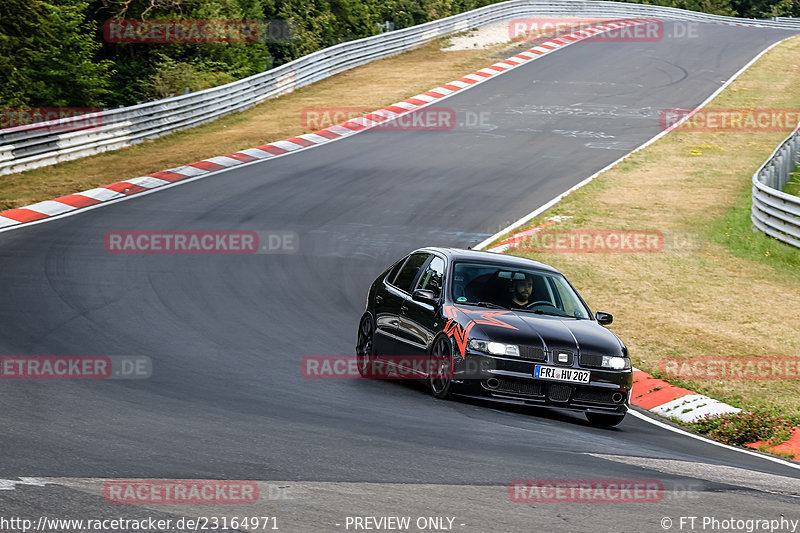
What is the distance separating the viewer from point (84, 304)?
13.7 m

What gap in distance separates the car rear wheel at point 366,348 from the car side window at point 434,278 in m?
0.78

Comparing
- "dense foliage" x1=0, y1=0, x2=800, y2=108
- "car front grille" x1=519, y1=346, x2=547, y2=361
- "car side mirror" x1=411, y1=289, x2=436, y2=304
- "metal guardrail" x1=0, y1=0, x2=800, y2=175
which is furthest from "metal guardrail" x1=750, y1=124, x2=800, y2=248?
"dense foliage" x1=0, y1=0, x2=800, y2=108

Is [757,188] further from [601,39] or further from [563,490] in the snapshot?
[601,39]

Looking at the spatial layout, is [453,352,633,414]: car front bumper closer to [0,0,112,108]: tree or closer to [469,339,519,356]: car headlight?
[469,339,519,356]: car headlight

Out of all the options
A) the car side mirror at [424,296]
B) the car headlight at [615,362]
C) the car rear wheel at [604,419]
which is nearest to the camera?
the car headlight at [615,362]

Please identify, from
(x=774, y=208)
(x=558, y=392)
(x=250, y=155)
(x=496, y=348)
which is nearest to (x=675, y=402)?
(x=558, y=392)

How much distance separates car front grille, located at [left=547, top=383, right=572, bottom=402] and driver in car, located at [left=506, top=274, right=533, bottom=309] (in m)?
1.23

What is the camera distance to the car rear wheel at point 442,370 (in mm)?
9945

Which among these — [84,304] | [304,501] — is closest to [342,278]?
[84,304]

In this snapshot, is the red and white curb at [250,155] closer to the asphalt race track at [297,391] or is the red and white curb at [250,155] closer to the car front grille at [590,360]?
the asphalt race track at [297,391]

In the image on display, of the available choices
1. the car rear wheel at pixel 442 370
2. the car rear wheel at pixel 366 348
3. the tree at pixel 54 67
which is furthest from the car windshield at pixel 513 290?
the tree at pixel 54 67

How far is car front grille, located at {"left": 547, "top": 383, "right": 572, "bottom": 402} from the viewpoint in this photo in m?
9.75

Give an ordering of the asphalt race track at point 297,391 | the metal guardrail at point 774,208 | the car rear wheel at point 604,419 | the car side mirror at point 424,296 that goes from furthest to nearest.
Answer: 1. the metal guardrail at point 774,208
2. the car side mirror at point 424,296
3. the car rear wheel at point 604,419
4. the asphalt race track at point 297,391

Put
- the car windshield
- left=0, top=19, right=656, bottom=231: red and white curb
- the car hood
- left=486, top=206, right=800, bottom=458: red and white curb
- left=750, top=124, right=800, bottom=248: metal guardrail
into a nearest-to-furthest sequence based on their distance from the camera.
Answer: the car hood
the car windshield
left=486, top=206, right=800, bottom=458: red and white curb
left=750, top=124, right=800, bottom=248: metal guardrail
left=0, top=19, right=656, bottom=231: red and white curb
